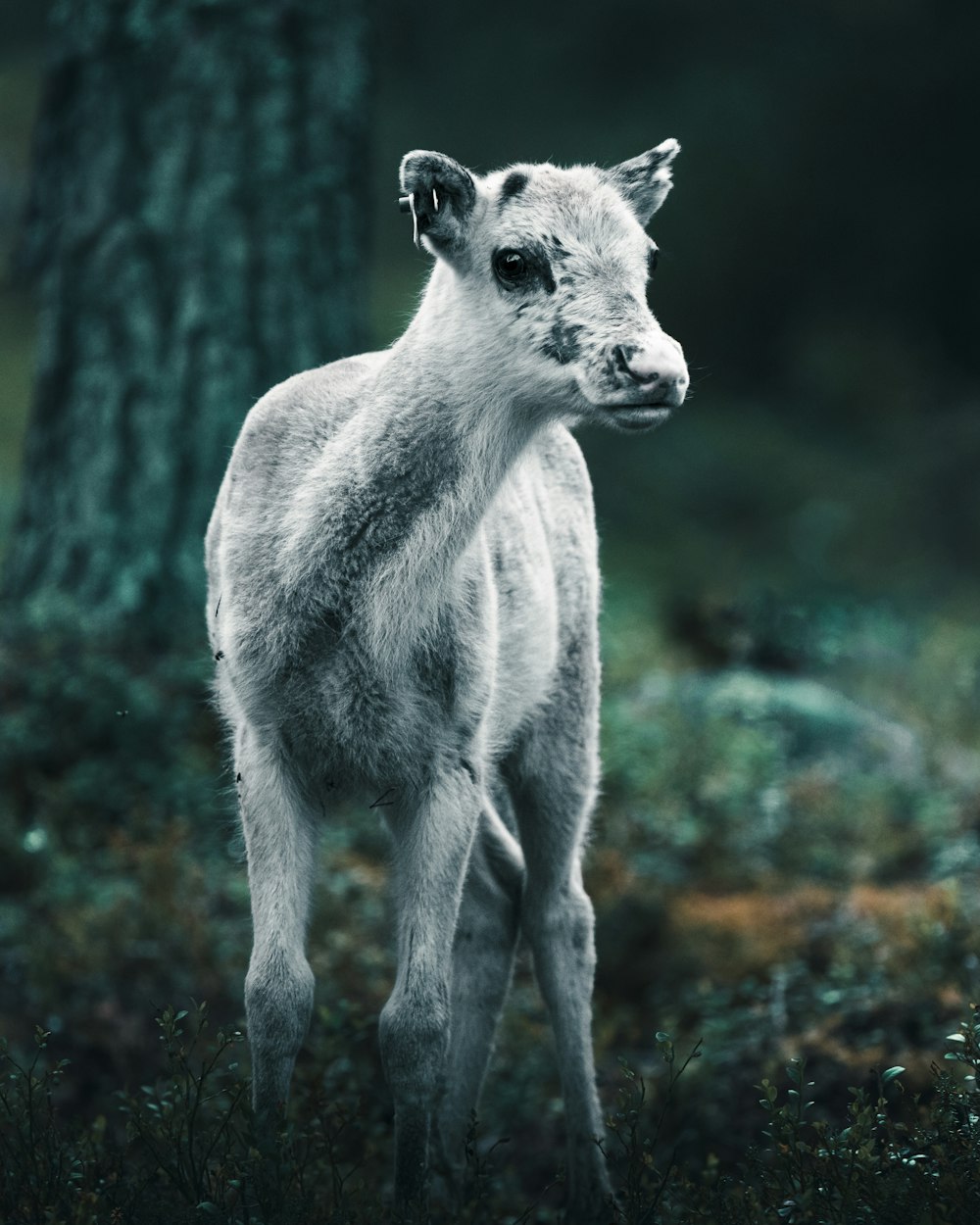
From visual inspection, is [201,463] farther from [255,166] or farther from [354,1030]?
[354,1030]

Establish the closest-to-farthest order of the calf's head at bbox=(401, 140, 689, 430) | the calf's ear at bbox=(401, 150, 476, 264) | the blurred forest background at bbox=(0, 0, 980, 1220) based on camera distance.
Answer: the calf's head at bbox=(401, 140, 689, 430) < the calf's ear at bbox=(401, 150, 476, 264) < the blurred forest background at bbox=(0, 0, 980, 1220)

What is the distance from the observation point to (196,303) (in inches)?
295

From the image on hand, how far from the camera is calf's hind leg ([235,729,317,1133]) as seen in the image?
3.80 meters

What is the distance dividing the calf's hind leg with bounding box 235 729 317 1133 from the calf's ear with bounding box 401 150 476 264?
4.56 ft

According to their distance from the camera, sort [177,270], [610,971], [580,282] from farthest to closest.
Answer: [177,270] → [610,971] → [580,282]

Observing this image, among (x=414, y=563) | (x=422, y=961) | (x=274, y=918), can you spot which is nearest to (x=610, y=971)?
(x=422, y=961)

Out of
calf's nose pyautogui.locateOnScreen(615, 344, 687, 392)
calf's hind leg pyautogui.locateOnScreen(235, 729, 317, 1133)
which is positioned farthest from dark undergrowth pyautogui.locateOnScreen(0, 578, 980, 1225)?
calf's nose pyautogui.locateOnScreen(615, 344, 687, 392)

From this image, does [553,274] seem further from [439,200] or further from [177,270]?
[177,270]

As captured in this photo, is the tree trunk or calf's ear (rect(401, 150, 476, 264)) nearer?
calf's ear (rect(401, 150, 476, 264))

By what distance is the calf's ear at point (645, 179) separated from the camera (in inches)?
162

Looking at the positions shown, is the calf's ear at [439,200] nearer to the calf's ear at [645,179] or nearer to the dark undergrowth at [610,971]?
the calf's ear at [645,179]

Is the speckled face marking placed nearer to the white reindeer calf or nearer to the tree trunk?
the white reindeer calf

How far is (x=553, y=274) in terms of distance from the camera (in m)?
3.75

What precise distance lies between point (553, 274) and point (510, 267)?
4.8 inches
